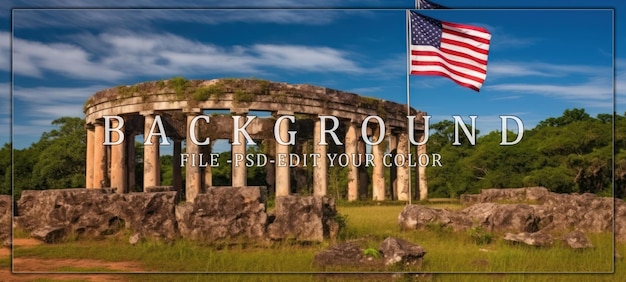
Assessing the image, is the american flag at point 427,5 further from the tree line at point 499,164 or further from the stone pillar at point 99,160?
the stone pillar at point 99,160

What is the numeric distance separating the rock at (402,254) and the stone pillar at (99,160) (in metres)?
25.3

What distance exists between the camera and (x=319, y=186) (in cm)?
2986

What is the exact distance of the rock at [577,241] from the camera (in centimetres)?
1196

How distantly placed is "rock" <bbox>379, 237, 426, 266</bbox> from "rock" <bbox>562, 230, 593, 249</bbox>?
3.87 metres

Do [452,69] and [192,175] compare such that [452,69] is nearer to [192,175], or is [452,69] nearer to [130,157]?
[192,175]

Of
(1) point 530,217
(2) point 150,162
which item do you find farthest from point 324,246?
(2) point 150,162

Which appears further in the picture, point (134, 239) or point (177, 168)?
point (177, 168)

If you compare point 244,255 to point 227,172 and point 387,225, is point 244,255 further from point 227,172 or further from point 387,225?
point 227,172

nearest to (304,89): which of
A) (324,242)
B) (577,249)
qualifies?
(324,242)

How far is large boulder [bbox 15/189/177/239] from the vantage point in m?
13.7

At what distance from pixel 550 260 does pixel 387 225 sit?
5.85 metres

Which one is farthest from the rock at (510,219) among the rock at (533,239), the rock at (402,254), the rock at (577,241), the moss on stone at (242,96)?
the moss on stone at (242,96)

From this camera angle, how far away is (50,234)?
562 inches

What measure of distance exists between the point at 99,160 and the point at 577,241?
26.6 m
